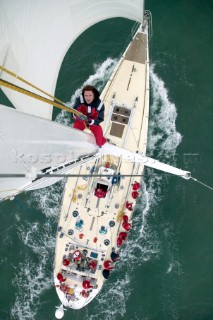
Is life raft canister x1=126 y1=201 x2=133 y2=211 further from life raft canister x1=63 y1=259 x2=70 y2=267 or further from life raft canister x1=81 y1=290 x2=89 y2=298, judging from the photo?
life raft canister x1=81 y1=290 x2=89 y2=298

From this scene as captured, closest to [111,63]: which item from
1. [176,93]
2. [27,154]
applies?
[176,93]

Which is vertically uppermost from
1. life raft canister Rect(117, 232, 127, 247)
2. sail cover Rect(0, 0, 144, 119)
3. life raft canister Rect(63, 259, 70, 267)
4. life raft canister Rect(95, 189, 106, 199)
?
sail cover Rect(0, 0, 144, 119)

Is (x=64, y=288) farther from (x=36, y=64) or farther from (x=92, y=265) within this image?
(x=36, y=64)

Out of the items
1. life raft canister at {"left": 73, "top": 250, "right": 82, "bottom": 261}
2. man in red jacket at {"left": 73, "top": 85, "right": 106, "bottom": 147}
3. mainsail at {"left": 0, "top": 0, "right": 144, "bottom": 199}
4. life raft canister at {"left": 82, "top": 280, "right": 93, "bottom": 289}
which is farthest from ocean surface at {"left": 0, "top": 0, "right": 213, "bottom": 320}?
man in red jacket at {"left": 73, "top": 85, "right": 106, "bottom": 147}

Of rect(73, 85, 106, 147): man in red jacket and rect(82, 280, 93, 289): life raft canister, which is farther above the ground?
rect(73, 85, 106, 147): man in red jacket

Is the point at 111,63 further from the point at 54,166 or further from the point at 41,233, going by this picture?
the point at 54,166

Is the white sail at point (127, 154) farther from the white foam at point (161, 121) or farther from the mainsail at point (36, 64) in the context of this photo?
the white foam at point (161, 121)
